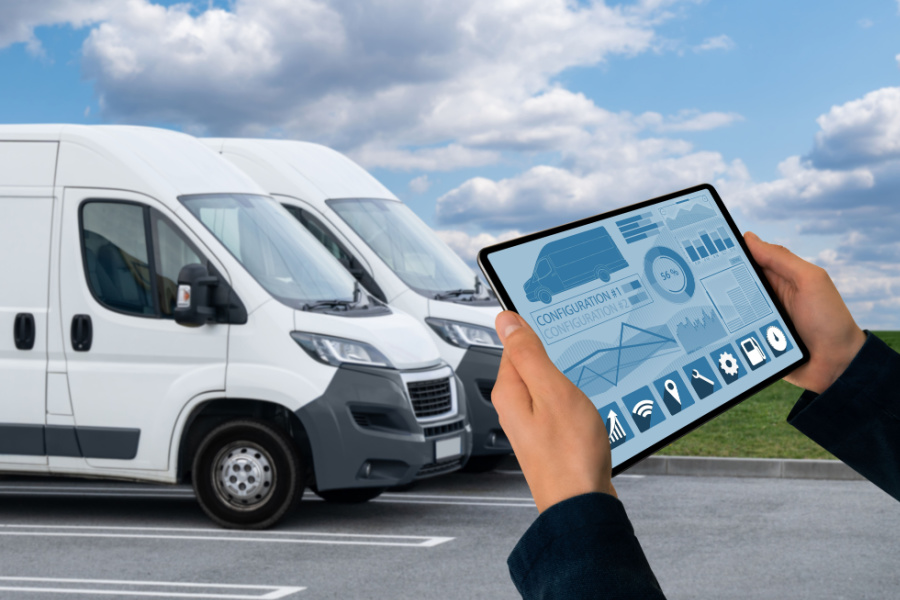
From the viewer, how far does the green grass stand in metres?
11.0

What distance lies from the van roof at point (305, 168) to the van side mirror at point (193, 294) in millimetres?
2568

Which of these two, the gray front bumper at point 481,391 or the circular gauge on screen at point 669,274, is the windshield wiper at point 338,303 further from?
the circular gauge on screen at point 669,274

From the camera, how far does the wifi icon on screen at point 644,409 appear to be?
1.55 meters

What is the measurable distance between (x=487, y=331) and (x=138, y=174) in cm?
331

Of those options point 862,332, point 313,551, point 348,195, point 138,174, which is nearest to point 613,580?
point 862,332

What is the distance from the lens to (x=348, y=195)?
33.0 ft

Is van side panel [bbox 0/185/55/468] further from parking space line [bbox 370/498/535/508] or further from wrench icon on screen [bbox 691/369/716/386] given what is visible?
wrench icon on screen [bbox 691/369/716/386]

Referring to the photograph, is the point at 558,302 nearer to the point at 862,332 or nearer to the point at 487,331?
the point at 862,332

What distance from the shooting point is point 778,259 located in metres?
1.97

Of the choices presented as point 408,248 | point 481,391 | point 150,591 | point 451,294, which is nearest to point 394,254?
point 408,248

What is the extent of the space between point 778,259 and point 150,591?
15.7ft

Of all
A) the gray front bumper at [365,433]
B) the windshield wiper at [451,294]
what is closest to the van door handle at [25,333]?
the gray front bumper at [365,433]

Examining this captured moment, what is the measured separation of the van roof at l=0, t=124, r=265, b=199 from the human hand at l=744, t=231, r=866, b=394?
6.19m

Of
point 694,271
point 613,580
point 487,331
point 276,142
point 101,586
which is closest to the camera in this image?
point 613,580
